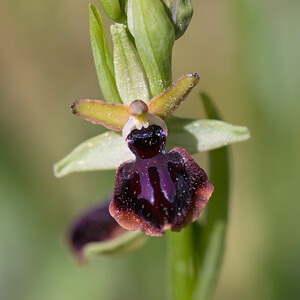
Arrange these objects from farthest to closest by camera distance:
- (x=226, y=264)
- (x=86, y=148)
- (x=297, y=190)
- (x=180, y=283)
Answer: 1. (x=226, y=264)
2. (x=297, y=190)
3. (x=180, y=283)
4. (x=86, y=148)

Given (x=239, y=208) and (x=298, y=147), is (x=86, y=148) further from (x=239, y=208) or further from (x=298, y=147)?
(x=239, y=208)

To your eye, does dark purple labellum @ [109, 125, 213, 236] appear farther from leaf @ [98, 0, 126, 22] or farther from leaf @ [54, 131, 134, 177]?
leaf @ [98, 0, 126, 22]

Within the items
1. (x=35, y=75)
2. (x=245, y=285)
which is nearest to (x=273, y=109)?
(x=245, y=285)

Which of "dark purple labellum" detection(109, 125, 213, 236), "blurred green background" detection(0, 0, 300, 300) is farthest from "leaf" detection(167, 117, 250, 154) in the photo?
"blurred green background" detection(0, 0, 300, 300)

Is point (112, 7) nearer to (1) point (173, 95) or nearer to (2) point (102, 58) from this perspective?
(2) point (102, 58)

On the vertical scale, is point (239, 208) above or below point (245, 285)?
above

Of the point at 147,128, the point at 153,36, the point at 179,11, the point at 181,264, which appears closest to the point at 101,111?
the point at 147,128

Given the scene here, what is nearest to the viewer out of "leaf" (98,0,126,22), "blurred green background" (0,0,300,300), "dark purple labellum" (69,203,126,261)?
"leaf" (98,0,126,22)
